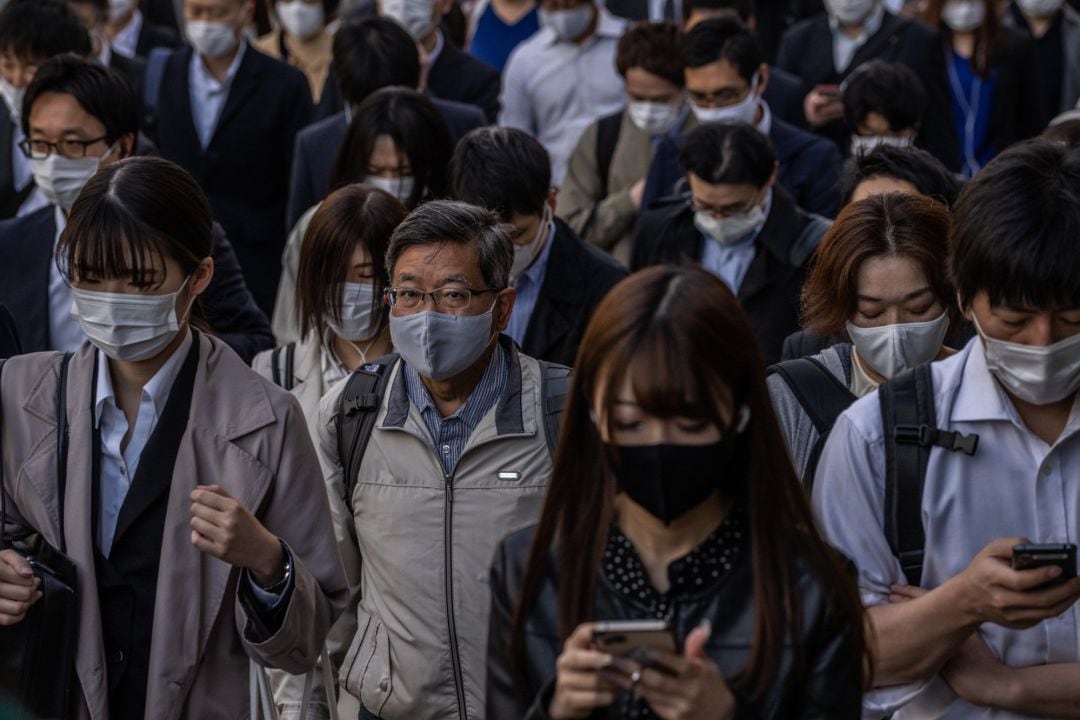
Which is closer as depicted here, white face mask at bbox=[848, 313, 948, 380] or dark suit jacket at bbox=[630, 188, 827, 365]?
white face mask at bbox=[848, 313, 948, 380]

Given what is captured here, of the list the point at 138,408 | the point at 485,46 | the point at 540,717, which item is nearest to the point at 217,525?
the point at 138,408

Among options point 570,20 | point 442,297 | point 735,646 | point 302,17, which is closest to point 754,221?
point 442,297

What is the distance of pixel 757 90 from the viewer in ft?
28.3

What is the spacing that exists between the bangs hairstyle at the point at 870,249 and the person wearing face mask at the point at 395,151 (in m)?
2.26

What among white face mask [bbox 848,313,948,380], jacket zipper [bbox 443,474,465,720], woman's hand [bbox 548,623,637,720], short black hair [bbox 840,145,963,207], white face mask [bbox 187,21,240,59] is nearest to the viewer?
woman's hand [bbox 548,623,637,720]

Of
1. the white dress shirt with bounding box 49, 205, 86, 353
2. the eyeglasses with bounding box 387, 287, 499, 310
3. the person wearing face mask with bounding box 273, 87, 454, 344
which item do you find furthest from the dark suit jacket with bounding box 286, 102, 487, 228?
the eyeglasses with bounding box 387, 287, 499, 310

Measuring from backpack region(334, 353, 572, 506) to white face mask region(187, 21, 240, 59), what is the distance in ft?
15.9

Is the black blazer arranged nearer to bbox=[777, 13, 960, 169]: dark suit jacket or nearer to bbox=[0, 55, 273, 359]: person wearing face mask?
bbox=[777, 13, 960, 169]: dark suit jacket

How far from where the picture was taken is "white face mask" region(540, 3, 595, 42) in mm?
9992

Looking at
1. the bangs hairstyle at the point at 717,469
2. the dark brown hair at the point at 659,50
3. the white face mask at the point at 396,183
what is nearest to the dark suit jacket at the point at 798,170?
the dark brown hair at the point at 659,50

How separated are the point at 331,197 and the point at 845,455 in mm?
2769

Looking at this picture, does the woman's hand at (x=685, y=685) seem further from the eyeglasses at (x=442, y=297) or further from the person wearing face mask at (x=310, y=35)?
the person wearing face mask at (x=310, y=35)

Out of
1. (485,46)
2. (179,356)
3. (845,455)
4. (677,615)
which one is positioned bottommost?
(677,615)

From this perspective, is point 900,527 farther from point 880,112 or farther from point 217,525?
point 880,112
